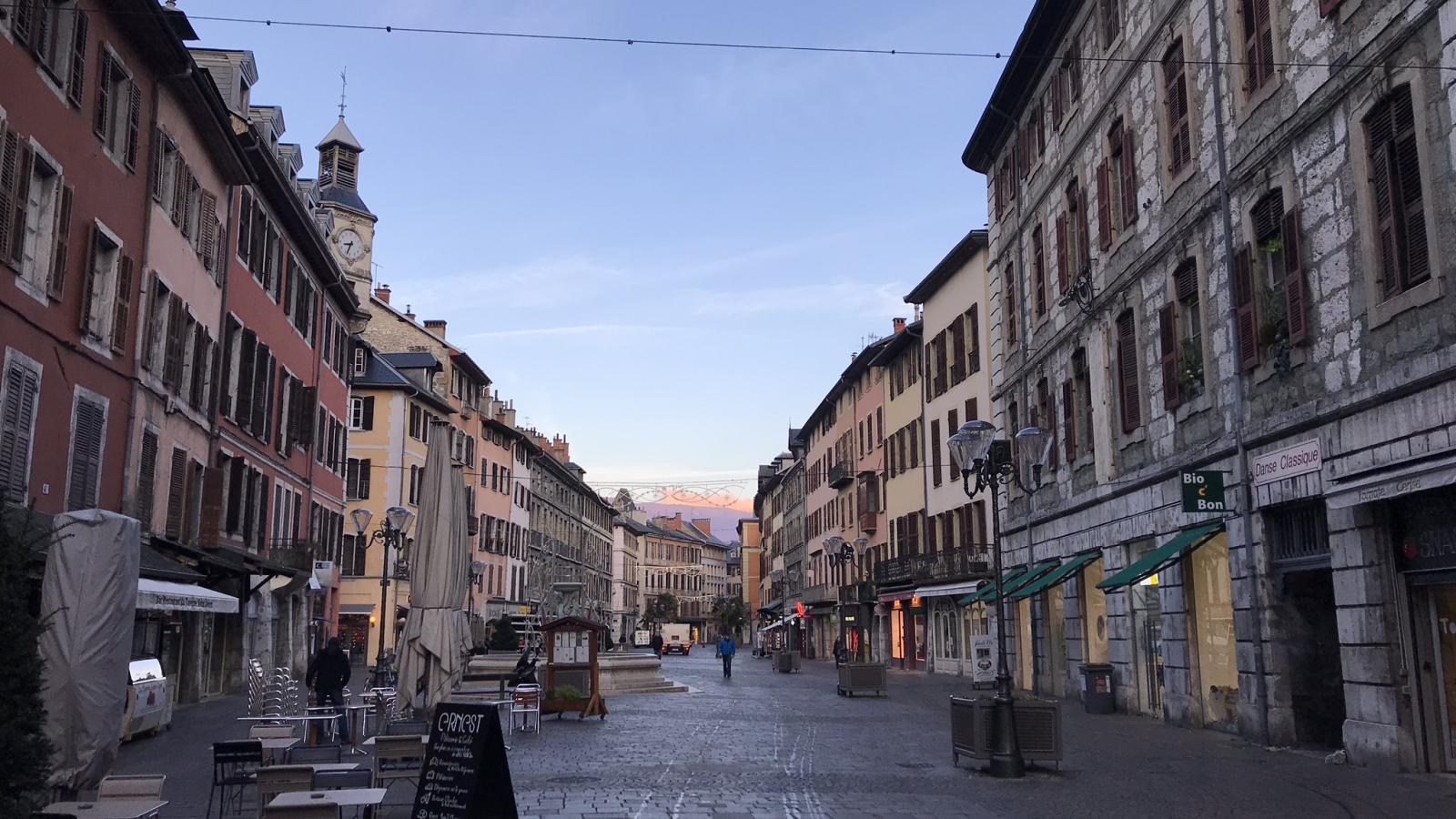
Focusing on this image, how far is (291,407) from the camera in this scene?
35.7 meters

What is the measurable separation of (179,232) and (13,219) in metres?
7.66

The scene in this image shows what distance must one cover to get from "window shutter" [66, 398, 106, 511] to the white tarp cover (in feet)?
35.4

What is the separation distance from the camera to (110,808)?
7.96m

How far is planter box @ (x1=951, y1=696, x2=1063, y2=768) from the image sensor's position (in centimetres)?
1419

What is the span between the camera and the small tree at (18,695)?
6.75 m

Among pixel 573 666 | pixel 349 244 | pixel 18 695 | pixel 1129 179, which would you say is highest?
pixel 349 244

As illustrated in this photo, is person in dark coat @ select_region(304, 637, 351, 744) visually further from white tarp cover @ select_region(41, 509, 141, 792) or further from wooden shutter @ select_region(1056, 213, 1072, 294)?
wooden shutter @ select_region(1056, 213, 1072, 294)

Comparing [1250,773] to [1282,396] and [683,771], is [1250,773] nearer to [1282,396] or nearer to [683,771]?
[1282,396]

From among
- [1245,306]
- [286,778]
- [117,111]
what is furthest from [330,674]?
[1245,306]

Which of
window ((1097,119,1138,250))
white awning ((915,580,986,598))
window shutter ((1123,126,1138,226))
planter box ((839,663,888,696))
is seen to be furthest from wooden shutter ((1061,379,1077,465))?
white awning ((915,580,986,598))

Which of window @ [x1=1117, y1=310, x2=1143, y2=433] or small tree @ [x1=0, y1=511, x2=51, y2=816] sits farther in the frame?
window @ [x1=1117, y1=310, x2=1143, y2=433]

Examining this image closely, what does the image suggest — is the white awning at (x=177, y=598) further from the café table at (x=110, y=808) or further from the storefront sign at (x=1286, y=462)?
the storefront sign at (x=1286, y=462)

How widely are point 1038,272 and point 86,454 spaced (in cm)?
1998

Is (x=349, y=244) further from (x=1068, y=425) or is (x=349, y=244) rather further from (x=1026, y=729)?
(x=1026, y=729)
